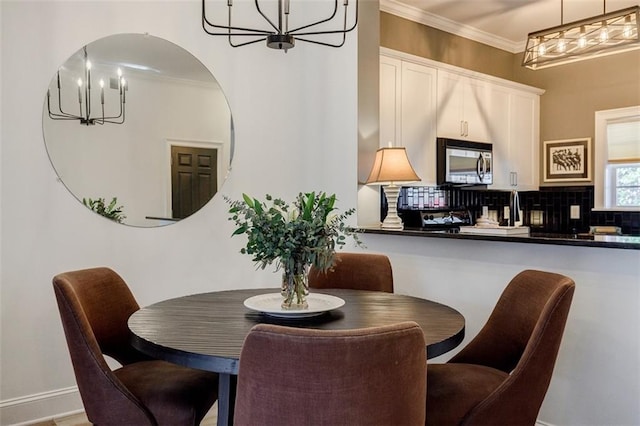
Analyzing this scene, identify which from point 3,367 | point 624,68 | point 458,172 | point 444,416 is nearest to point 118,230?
point 3,367

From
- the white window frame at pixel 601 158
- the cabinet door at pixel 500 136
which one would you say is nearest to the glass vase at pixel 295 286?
the cabinet door at pixel 500 136

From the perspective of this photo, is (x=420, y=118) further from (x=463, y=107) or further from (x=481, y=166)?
(x=481, y=166)

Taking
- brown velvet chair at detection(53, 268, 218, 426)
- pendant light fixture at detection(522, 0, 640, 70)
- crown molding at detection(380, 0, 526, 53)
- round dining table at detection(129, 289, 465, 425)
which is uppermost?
crown molding at detection(380, 0, 526, 53)

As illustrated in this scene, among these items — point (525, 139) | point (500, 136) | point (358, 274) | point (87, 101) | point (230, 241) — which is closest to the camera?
point (358, 274)

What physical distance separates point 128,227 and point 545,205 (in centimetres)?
415

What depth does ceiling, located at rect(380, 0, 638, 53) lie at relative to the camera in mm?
4117

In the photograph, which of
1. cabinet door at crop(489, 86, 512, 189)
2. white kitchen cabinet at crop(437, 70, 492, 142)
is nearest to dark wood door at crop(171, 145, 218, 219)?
white kitchen cabinet at crop(437, 70, 492, 142)

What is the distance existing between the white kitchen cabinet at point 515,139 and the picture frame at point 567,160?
0.11 meters

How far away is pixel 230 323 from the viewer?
5.62 ft

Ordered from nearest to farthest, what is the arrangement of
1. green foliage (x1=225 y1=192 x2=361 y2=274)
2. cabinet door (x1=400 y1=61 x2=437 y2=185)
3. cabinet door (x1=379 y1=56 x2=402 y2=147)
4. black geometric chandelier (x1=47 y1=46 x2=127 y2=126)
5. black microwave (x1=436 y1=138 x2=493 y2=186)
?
green foliage (x1=225 y1=192 x2=361 y2=274), black geometric chandelier (x1=47 y1=46 x2=127 y2=126), cabinet door (x1=379 y1=56 x2=402 y2=147), cabinet door (x1=400 y1=61 x2=437 y2=185), black microwave (x1=436 y1=138 x2=493 y2=186)

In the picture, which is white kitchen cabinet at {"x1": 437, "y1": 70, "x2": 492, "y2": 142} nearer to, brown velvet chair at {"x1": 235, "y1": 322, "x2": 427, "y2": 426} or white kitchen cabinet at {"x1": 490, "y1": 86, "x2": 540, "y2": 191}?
white kitchen cabinet at {"x1": 490, "y1": 86, "x2": 540, "y2": 191}

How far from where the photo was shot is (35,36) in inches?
105

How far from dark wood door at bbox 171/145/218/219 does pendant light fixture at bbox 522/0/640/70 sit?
222 cm

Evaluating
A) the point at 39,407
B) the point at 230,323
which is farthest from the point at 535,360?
the point at 39,407
